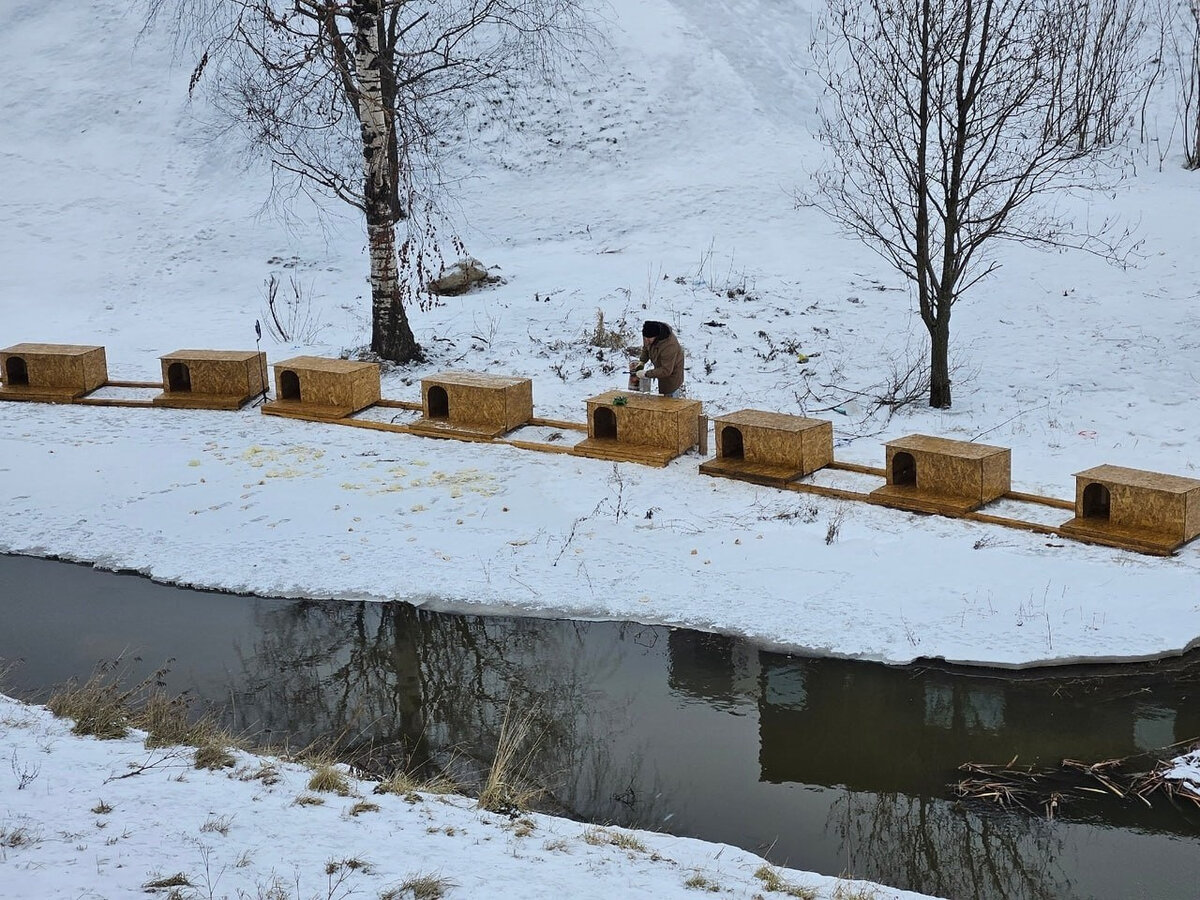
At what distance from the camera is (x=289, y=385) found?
14.1 m

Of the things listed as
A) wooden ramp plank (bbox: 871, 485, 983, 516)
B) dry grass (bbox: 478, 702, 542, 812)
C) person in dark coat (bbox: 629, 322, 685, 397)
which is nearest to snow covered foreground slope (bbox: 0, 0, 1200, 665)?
wooden ramp plank (bbox: 871, 485, 983, 516)

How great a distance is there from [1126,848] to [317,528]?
693cm

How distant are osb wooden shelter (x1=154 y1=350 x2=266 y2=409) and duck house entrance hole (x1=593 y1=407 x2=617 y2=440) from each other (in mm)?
4445

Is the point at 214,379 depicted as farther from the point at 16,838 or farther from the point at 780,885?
the point at 780,885

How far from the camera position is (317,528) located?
10438mm

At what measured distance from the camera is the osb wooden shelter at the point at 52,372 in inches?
568

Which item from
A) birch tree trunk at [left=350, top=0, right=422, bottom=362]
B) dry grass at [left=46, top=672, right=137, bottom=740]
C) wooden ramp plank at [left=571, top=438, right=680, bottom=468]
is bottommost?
dry grass at [left=46, top=672, right=137, bottom=740]

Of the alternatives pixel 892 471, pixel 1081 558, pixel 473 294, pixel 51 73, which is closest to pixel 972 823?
pixel 1081 558

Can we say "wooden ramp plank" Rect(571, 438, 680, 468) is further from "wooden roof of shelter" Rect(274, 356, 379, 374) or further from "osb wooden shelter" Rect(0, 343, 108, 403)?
"osb wooden shelter" Rect(0, 343, 108, 403)

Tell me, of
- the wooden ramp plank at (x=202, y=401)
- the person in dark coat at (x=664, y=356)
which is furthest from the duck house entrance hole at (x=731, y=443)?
the wooden ramp plank at (x=202, y=401)

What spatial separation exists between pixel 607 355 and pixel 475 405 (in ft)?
10.5

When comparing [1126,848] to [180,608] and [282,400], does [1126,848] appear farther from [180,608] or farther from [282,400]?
[282,400]

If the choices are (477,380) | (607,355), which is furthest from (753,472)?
(607,355)

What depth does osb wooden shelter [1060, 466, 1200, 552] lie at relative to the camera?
9.50 m
